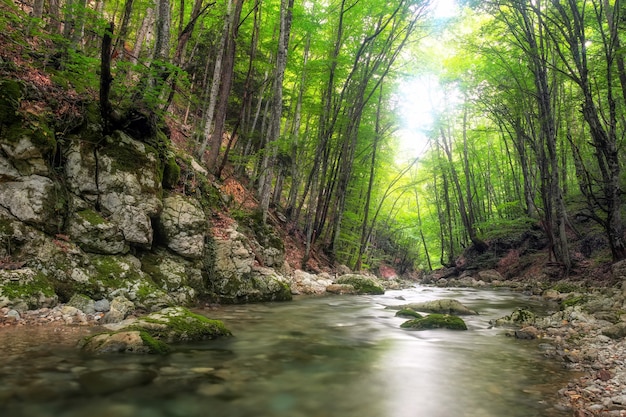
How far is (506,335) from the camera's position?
603 centimetres

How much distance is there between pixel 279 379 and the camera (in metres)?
3.56

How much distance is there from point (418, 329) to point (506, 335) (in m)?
1.43

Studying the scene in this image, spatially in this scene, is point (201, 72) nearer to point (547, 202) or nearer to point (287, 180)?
point (287, 180)

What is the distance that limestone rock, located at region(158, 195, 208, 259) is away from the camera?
686 centimetres

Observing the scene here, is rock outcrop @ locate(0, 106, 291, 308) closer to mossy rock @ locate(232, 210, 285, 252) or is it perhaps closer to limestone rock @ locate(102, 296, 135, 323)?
limestone rock @ locate(102, 296, 135, 323)

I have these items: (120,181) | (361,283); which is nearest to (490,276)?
(361,283)

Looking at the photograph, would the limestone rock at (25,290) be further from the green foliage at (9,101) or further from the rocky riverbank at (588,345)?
the rocky riverbank at (588,345)

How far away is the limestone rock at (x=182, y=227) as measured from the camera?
6.86m

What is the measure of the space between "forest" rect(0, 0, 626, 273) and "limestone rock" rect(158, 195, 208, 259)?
178 centimetres

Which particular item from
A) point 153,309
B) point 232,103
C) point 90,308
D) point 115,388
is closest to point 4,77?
point 90,308

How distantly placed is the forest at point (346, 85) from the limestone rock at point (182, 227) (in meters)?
1.78

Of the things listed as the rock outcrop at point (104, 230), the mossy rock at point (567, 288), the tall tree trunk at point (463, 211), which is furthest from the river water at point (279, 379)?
the tall tree trunk at point (463, 211)

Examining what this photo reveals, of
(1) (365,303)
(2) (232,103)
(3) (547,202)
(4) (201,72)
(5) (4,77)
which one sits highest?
(4) (201,72)

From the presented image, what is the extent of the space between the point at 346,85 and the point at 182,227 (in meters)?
9.75
